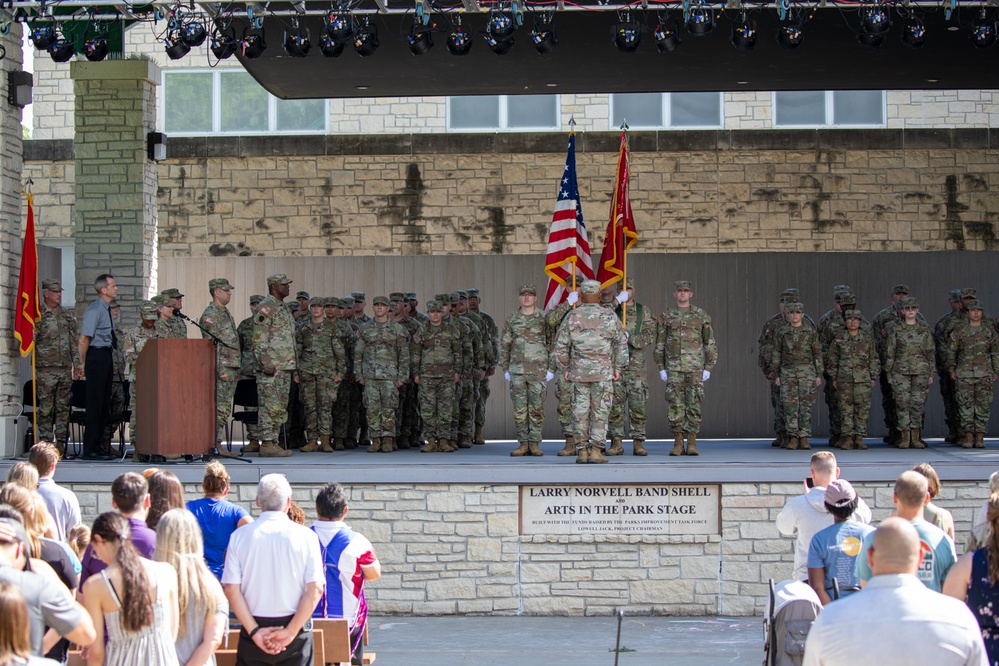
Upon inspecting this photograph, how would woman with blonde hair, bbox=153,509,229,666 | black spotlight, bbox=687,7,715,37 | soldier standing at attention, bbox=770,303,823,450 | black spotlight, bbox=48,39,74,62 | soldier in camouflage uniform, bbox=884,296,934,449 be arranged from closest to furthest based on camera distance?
1. woman with blonde hair, bbox=153,509,229,666
2. black spotlight, bbox=687,7,715,37
3. black spotlight, bbox=48,39,74,62
4. soldier standing at attention, bbox=770,303,823,450
5. soldier in camouflage uniform, bbox=884,296,934,449

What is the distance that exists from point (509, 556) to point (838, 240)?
841 centimetres

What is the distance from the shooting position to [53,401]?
13625mm

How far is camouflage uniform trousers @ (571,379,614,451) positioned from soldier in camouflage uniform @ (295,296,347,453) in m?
2.90

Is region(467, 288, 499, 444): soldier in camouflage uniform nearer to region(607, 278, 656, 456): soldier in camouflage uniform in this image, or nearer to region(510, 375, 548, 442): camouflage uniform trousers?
region(510, 375, 548, 442): camouflage uniform trousers

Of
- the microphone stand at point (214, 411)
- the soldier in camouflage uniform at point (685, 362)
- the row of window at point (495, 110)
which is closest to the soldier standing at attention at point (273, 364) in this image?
the microphone stand at point (214, 411)

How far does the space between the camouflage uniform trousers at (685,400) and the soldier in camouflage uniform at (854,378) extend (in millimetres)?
1637

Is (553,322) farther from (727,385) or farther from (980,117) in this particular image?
(980,117)

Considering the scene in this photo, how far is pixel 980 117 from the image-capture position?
1777 centimetres

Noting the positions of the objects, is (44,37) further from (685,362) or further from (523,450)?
(685,362)

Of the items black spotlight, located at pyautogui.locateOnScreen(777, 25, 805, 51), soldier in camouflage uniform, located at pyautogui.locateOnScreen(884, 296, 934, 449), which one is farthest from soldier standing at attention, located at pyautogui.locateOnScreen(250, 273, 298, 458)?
soldier in camouflage uniform, located at pyautogui.locateOnScreen(884, 296, 934, 449)

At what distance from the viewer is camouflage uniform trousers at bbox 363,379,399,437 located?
13914mm

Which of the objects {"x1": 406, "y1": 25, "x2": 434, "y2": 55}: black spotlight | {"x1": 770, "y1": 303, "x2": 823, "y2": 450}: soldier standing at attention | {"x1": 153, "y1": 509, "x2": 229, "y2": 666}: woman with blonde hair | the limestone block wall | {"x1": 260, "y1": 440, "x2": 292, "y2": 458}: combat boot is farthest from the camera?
{"x1": 770, "y1": 303, "x2": 823, "y2": 450}: soldier standing at attention

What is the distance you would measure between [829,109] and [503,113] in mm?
4498

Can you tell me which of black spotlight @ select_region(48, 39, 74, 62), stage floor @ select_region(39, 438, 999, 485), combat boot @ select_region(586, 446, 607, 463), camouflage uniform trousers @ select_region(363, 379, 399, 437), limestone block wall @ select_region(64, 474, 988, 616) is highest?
black spotlight @ select_region(48, 39, 74, 62)
